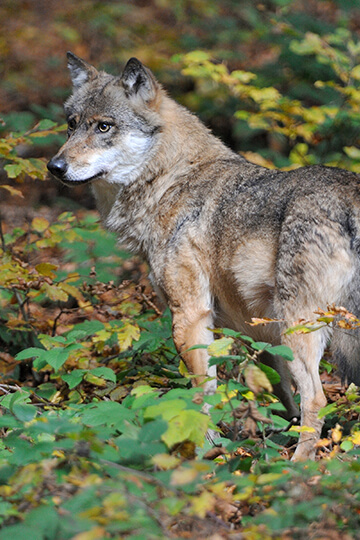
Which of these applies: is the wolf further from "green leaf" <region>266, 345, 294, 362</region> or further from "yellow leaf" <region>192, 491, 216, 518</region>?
"yellow leaf" <region>192, 491, 216, 518</region>

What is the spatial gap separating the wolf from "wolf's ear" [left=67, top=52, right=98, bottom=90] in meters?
0.01

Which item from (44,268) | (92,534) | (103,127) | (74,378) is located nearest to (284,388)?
(74,378)

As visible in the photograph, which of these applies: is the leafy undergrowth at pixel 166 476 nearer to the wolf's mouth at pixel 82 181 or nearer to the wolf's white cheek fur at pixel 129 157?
the wolf's mouth at pixel 82 181

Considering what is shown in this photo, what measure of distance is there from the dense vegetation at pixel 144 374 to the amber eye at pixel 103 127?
58 cm

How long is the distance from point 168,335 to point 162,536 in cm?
286

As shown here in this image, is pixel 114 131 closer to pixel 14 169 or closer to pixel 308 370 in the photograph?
pixel 14 169

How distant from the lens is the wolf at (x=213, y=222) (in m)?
3.82

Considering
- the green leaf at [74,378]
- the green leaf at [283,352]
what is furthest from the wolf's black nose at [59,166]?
the green leaf at [283,352]

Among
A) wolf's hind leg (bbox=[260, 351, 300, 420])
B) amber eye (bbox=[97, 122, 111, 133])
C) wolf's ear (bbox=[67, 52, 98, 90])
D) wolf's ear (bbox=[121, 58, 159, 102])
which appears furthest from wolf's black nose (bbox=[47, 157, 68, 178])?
wolf's hind leg (bbox=[260, 351, 300, 420])

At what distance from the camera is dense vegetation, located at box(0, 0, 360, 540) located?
223 centimetres

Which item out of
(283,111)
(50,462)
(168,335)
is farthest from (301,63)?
(50,462)

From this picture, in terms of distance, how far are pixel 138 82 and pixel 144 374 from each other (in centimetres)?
249

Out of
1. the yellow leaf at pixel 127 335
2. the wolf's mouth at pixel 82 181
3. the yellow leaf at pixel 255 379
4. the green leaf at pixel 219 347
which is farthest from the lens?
the wolf's mouth at pixel 82 181

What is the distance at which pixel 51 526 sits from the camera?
1.99 metres
